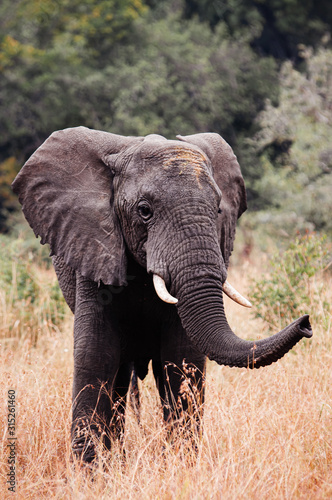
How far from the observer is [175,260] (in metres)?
3.45

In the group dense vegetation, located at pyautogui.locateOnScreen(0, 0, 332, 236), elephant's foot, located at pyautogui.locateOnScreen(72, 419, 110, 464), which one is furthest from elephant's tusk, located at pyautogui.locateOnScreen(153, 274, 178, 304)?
dense vegetation, located at pyautogui.locateOnScreen(0, 0, 332, 236)

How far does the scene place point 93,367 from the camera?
151 inches

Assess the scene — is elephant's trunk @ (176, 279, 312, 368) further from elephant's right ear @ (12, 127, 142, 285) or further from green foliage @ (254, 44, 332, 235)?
green foliage @ (254, 44, 332, 235)

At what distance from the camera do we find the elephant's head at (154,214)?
3406 mm

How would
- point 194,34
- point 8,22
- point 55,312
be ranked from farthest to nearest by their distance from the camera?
point 194,34 < point 8,22 < point 55,312

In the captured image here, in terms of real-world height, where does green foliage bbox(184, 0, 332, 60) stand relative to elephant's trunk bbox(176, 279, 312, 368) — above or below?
below

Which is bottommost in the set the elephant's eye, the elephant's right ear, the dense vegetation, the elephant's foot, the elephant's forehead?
the dense vegetation

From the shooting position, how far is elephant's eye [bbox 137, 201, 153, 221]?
359 cm

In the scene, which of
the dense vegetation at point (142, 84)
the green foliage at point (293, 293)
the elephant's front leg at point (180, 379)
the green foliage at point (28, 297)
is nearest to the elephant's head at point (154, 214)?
the elephant's front leg at point (180, 379)

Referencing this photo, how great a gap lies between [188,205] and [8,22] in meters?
17.6

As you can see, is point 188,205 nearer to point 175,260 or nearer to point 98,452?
point 175,260

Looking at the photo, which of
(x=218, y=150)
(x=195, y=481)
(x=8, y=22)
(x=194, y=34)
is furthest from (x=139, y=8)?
(x=195, y=481)

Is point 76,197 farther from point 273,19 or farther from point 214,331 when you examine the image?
point 273,19

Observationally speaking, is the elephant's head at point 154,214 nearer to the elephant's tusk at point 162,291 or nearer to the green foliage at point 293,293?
Answer: the elephant's tusk at point 162,291
